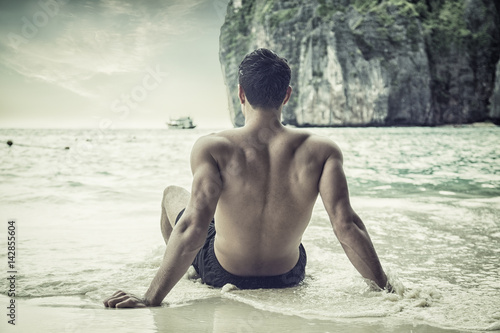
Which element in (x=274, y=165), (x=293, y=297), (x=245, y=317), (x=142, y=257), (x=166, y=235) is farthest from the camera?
(x=142, y=257)

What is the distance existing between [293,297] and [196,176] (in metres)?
0.86

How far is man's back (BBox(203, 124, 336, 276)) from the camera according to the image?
201 cm

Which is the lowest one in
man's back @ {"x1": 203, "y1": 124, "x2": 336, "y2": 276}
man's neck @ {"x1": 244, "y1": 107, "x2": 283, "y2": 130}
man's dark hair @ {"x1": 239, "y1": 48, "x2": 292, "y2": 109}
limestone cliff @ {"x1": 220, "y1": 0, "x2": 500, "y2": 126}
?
man's back @ {"x1": 203, "y1": 124, "x2": 336, "y2": 276}

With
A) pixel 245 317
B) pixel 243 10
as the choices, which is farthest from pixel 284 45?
pixel 245 317

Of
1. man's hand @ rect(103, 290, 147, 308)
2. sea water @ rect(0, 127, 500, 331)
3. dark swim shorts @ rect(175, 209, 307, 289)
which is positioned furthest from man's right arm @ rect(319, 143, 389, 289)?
man's hand @ rect(103, 290, 147, 308)

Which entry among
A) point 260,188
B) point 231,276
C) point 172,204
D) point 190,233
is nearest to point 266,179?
point 260,188

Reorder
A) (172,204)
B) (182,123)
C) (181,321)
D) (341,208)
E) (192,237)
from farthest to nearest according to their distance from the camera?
(182,123)
(172,204)
(341,208)
(192,237)
(181,321)

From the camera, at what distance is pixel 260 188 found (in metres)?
2.03

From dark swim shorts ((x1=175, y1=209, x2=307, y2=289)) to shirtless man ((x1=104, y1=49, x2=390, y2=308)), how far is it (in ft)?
0.75

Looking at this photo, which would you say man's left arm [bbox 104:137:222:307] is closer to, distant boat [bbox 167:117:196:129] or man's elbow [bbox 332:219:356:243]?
man's elbow [bbox 332:219:356:243]

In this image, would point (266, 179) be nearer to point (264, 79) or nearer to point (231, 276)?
point (264, 79)

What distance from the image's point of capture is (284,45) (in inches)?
2589

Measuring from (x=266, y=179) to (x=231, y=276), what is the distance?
0.66 metres

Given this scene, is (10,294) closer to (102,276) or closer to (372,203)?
(102,276)
